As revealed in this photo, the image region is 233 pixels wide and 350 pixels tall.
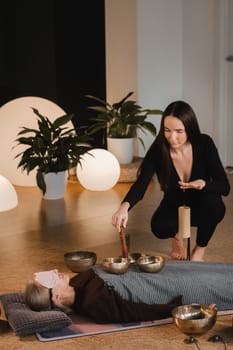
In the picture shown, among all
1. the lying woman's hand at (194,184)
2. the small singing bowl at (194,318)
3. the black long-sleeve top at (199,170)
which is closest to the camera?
the small singing bowl at (194,318)

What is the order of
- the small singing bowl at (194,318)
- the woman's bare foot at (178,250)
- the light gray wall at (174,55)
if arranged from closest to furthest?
the small singing bowl at (194,318) < the woman's bare foot at (178,250) < the light gray wall at (174,55)

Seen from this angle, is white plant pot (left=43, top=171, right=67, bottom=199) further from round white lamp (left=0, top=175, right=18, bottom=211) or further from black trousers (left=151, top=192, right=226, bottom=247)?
black trousers (left=151, top=192, right=226, bottom=247)

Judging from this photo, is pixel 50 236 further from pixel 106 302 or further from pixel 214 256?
pixel 106 302

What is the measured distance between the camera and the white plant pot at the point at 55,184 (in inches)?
201

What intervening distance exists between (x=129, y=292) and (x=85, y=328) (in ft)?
0.69

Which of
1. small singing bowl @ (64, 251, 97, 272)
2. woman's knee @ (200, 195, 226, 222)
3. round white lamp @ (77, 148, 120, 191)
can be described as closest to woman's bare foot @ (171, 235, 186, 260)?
woman's knee @ (200, 195, 226, 222)

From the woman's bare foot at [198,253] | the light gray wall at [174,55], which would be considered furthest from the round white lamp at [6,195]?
the woman's bare foot at [198,253]

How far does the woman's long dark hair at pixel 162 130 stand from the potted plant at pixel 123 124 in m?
1.91

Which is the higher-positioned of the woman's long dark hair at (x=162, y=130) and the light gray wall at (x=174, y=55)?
the light gray wall at (x=174, y=55)

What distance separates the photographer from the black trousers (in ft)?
11.9

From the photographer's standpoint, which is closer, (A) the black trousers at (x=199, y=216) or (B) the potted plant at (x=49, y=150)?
(A) the black trousers at (x=199, y=216)

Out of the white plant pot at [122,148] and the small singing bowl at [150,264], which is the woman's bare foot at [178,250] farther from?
the white plant pot at [122,148]

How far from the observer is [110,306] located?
297cm

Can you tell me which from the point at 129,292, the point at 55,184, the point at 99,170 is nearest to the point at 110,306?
the point at 129,292
